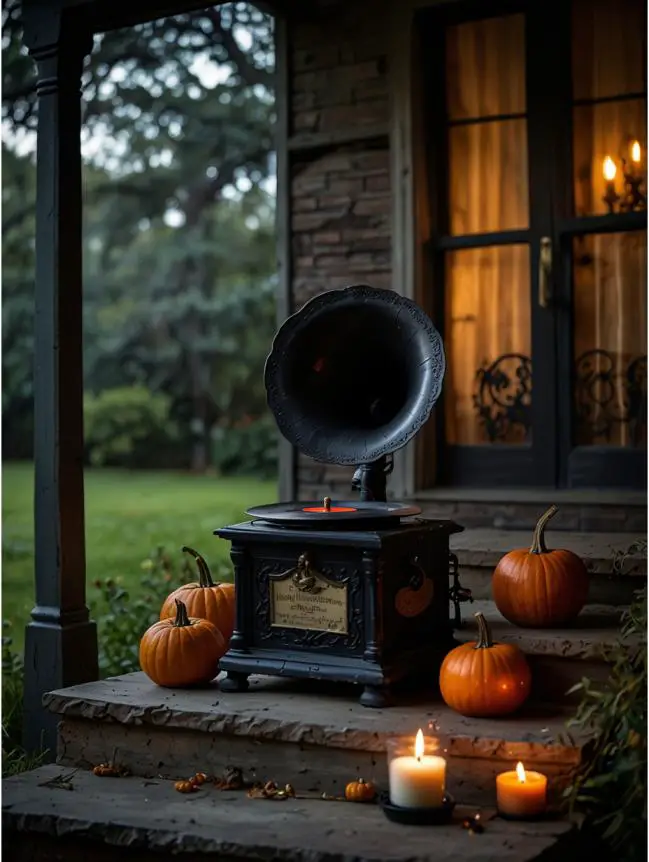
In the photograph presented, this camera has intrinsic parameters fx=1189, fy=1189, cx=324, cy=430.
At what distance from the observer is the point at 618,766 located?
9.11ft

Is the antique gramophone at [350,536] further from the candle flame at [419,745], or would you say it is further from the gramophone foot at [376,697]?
the candle flame at [419,745]

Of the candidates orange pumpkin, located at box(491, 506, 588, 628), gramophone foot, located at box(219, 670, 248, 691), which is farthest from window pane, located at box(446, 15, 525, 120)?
gramophone foot, located at box(219, 670, 248, 691)

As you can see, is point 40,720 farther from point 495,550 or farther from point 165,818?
point 495,550

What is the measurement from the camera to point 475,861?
8.48 ft

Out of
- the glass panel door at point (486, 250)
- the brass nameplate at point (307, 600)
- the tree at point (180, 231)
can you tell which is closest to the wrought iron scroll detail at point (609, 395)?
the glass panel door at point (486, 250)

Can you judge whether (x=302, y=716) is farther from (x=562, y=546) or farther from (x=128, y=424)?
(x=128, y=424)

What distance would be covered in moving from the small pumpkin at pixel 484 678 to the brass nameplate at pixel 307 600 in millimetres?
328

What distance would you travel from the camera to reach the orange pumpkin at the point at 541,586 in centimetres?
345

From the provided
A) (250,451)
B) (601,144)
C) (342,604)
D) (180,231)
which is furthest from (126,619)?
(180,231)

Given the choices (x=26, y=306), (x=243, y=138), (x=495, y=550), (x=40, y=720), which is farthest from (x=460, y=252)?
(x=26, y=306)

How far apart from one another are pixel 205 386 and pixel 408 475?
23.6 feet

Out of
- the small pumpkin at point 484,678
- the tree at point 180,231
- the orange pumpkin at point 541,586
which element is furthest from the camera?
the tree at point 180,231

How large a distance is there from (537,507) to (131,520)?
5498 mm

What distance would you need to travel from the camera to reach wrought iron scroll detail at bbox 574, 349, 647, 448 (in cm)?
470
